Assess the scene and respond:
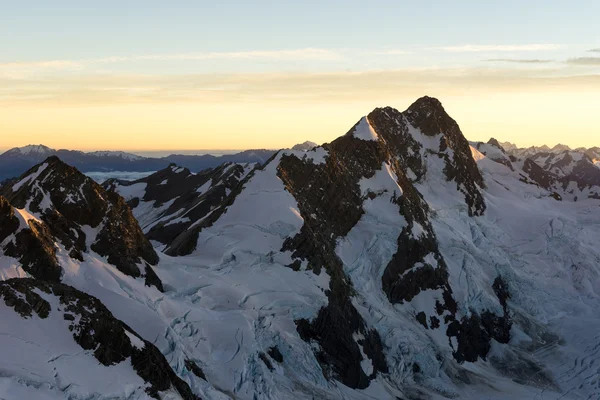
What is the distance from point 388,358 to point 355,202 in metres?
33.6

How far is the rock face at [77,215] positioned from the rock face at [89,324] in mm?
17740

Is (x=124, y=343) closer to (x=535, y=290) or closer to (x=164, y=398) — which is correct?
(x=164, y=398)

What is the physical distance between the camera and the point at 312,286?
91500 mm

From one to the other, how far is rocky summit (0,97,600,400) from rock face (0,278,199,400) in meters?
0.17

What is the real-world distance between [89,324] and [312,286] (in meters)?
47.0

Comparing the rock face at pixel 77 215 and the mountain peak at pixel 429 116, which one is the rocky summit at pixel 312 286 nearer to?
the rock face at pixel 77 215

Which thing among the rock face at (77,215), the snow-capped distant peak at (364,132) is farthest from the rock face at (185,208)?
the rock face at (77,215)

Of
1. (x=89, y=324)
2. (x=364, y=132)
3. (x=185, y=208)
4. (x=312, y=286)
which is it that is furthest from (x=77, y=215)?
(x=185, y=208)

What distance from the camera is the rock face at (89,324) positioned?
47.1 m

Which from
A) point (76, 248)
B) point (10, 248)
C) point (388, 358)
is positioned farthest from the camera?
point (388, 358)

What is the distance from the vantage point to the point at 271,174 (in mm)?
110125

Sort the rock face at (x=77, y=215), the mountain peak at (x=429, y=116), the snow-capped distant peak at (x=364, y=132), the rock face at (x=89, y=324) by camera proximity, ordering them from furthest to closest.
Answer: the mountain peak at (x=429, y=116), the snow-capped distant peak at (x=364, y=132), the rock face at (x=77, y=215), the rock face at (x=89, y=324)

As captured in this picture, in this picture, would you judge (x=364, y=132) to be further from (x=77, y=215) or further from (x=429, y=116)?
(x=77, y=215)

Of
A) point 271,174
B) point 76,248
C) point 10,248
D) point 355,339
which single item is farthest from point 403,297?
point 10,248
